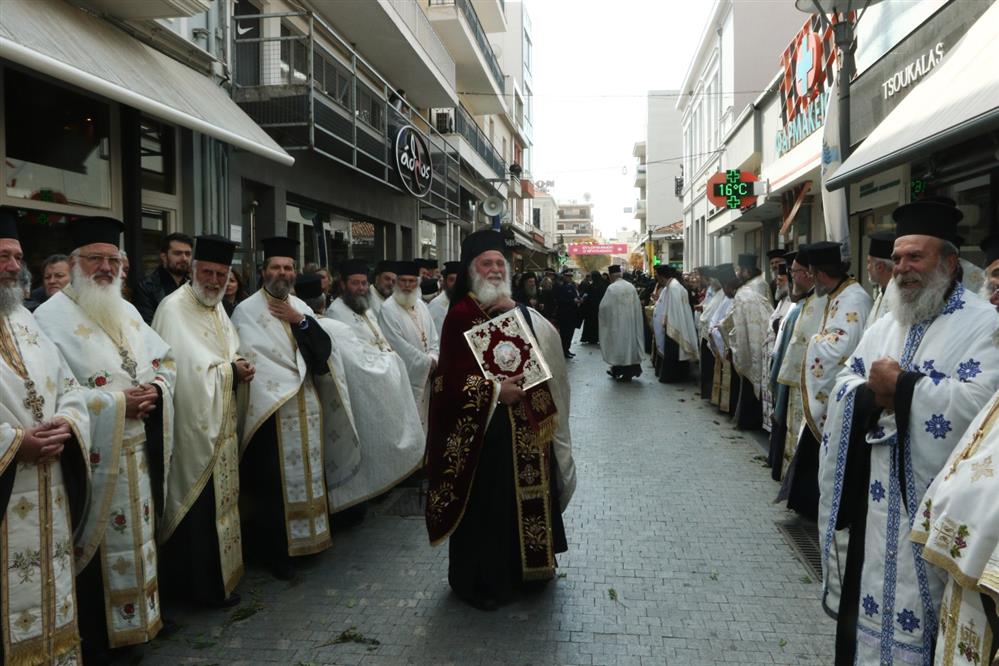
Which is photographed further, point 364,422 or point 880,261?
point 364,422

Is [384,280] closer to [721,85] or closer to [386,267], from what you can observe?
[386,267]

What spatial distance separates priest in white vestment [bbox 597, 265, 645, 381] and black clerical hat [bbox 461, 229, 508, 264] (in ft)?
31.7

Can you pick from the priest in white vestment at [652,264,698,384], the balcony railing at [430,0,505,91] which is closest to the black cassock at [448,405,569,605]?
the priest in white vestment at [652,264,698,384]

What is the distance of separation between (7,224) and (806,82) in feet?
43.8

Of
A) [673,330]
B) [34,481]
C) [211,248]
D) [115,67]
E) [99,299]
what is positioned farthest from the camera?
[673,330]

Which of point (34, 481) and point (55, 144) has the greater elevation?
point (55, 144)

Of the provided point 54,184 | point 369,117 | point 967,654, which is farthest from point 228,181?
point 967,654

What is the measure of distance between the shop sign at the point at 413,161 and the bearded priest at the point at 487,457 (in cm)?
1019

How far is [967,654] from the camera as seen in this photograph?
95.3 inches

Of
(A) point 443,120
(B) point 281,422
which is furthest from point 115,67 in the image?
(A) point 443,120

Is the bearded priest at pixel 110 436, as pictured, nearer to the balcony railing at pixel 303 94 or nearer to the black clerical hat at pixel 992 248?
the black clerical hat at pixel 992 248

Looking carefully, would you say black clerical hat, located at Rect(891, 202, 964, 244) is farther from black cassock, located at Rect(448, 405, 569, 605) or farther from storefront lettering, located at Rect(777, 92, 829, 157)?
storefront lettering, located at Rect(777, 92, 829, 157)

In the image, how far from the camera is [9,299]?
3.20 meters

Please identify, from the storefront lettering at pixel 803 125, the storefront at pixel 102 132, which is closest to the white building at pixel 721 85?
the storefront lettering at pixel 803 125
